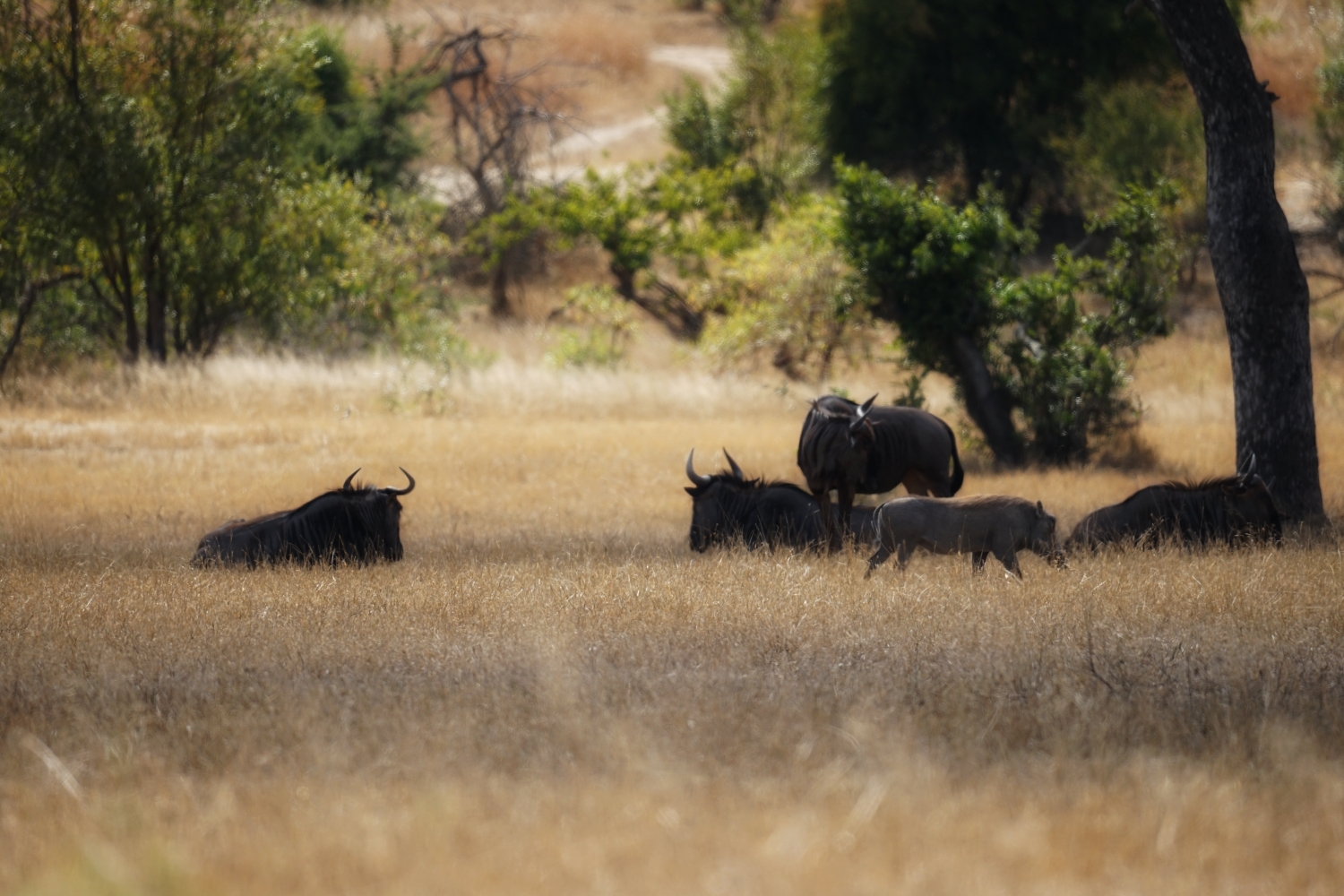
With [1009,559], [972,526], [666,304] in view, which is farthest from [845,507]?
[666,304]

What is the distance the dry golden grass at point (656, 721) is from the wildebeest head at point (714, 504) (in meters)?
0.52

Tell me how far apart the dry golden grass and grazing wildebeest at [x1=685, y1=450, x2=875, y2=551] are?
0.59 m

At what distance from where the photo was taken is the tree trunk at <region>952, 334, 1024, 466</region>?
53.8 ft

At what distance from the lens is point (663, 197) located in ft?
107

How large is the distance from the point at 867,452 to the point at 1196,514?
2658 millimetres

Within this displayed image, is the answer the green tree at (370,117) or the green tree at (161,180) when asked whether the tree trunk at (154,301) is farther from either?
the green tree at (370,117)

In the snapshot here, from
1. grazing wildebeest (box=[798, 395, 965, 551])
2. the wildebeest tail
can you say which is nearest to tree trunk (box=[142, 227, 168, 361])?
grazing wildebeest (box=[798, 395, 965, 551])

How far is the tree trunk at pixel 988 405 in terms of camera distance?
1641 centimetres

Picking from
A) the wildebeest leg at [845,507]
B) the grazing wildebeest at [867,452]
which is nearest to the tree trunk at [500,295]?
the grazing wildebeest at [867,452]

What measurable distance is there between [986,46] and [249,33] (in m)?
21.4

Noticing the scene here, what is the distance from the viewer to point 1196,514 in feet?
32.1

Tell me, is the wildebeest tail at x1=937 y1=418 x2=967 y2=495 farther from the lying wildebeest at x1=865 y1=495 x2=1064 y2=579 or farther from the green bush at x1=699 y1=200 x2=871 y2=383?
the green bush at x1=699 y1=200 x2=871 y2=383

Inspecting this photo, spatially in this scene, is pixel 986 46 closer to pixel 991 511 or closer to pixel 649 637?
pixel 991 511

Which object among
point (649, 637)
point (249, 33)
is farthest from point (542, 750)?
point (249, 33)
